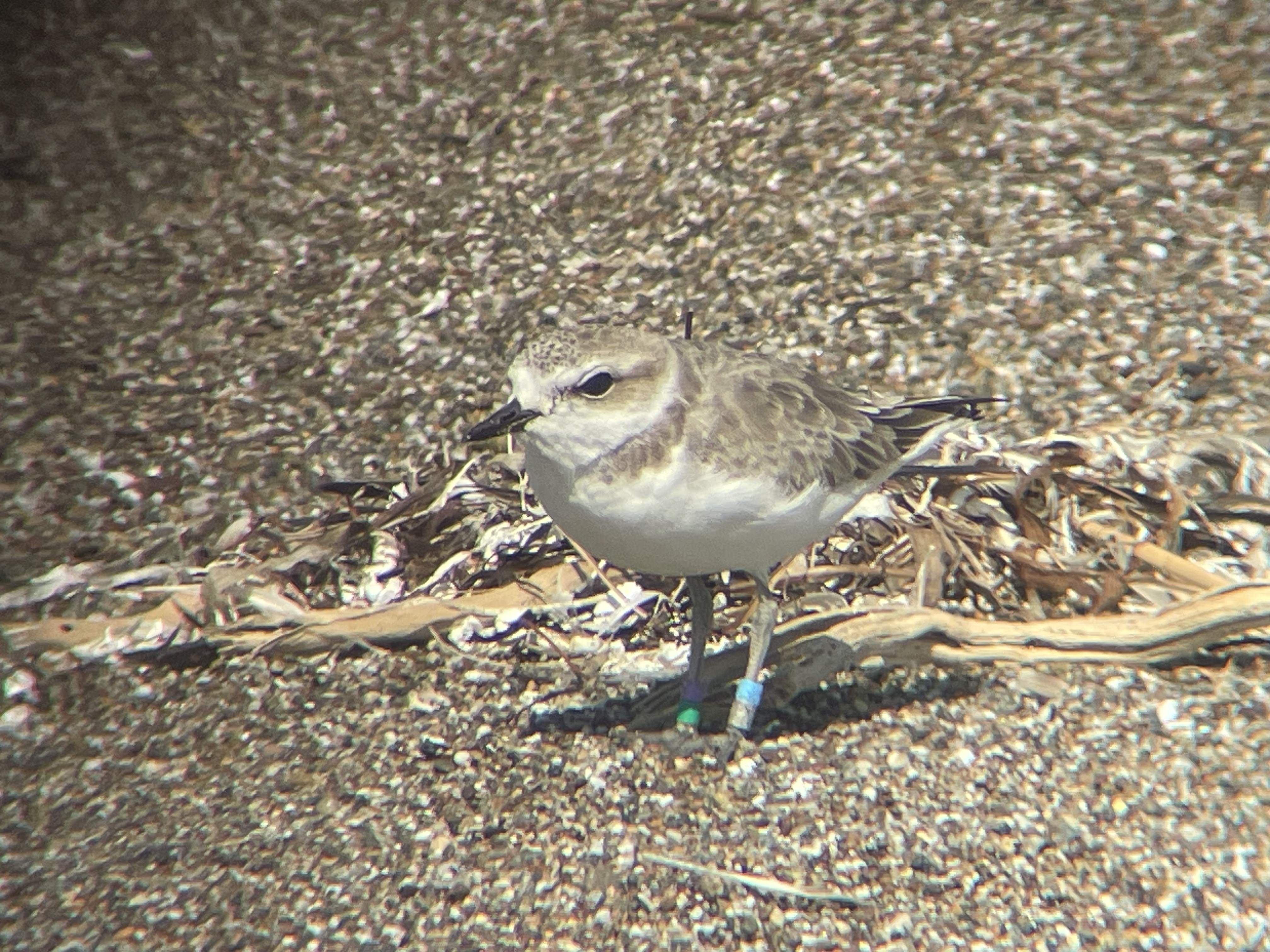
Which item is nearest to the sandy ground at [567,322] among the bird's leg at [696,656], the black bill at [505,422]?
the bird's leg at [696,656]

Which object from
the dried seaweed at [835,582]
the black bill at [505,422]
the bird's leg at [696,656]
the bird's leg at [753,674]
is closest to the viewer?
the black bill at [505,422]

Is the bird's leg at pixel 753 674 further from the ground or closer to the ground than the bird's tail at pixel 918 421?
closer to the ground

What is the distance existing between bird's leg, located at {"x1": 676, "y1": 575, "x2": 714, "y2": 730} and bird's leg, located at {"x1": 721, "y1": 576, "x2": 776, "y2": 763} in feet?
0.34

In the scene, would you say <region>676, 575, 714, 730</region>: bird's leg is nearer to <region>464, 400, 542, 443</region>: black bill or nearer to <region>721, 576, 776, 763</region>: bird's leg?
<region>721, 576, 776, 763</region>: bird's leg

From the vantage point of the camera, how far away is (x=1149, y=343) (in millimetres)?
3994

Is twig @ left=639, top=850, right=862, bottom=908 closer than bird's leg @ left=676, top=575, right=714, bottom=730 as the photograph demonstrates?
Yes

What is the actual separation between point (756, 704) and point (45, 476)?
2.46 metres

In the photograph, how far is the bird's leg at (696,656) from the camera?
10.2ft

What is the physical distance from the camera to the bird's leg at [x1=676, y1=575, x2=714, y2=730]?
3.11m

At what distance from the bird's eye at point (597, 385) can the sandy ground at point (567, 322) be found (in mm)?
950

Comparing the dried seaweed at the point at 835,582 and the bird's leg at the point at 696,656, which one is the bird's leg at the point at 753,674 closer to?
the bird's leg at the point at 696,656

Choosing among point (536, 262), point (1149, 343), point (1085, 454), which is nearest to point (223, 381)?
point (536, 262)

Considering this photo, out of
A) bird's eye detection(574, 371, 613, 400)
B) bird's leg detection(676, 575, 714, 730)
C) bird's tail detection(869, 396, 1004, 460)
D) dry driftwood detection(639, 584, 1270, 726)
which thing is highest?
bird's eye detection(574, 371, 613, 400)

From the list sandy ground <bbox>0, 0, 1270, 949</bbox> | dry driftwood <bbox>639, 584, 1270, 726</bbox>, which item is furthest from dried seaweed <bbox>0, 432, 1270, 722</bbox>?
sandy ground <bbox>0, 0, 1270, 949</bbox>
